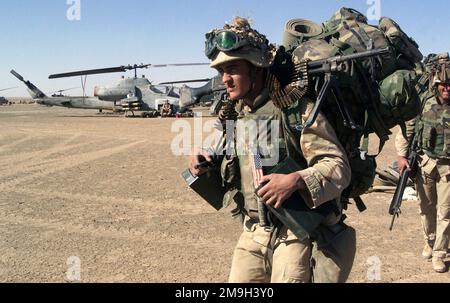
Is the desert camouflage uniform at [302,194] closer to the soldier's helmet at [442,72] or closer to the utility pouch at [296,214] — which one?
the utility pouch at [296,214]

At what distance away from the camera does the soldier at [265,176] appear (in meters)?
2.28

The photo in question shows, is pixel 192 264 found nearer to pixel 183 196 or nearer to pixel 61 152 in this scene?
pixel 183 196

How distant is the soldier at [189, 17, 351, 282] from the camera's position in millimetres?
2279

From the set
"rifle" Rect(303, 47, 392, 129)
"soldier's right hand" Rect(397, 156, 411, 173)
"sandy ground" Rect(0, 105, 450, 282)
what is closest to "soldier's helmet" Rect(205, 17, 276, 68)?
"rifle" Rect(303, 47, 392, 129)

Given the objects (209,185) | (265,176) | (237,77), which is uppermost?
(237,77)

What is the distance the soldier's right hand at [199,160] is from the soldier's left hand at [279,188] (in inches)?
28.0

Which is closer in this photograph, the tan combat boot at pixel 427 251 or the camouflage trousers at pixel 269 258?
the camouflage trousers at pixel 269 258

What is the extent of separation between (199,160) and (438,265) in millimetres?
3278

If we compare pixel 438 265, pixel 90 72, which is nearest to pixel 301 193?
pixel 438 265

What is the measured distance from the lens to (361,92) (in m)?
2.64

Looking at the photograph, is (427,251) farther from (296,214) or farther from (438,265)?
(296,214)

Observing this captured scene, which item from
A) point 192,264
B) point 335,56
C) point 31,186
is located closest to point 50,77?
point 31,186

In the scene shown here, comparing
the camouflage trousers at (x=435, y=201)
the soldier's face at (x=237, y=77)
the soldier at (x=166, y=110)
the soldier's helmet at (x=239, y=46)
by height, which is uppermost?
the soldier's helmet at (x=239, y=46)

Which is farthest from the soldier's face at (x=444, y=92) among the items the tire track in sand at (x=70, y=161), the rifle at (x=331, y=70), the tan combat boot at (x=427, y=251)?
the tire track in sand at (x=70, y=161)
